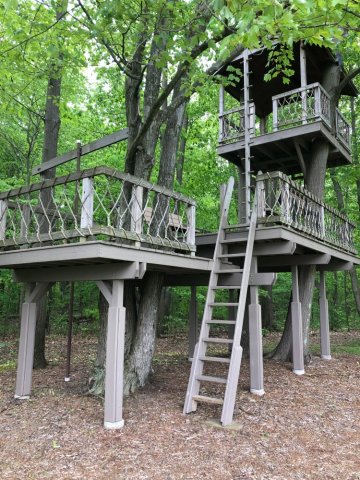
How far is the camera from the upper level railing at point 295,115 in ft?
29.0

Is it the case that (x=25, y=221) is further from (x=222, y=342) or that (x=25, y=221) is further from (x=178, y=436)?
(x=178, y=436)

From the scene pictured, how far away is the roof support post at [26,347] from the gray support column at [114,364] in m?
1.69

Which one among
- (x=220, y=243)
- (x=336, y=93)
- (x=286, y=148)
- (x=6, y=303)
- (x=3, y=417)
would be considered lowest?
(x=3, y=417)

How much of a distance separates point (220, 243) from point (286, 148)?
14.2 ft

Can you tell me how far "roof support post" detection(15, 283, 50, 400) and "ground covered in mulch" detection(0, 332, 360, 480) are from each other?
0.71 feet

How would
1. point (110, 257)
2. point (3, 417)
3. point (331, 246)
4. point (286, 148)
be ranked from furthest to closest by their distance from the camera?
point (286, 148) → point (331, 246) → point (3, 417) → point (110, 257)

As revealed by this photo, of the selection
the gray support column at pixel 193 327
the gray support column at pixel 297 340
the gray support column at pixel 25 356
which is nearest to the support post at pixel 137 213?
the gray support column at pixel 25 356

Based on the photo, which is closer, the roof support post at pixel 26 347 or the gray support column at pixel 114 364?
the gray support column at pixel 114 364

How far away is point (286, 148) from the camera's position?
991 centimetres

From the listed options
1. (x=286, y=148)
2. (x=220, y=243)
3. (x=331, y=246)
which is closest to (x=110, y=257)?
(x=220, y=243)

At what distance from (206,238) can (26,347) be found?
4.00m

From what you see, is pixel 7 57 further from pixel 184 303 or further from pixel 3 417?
pixel 184 303

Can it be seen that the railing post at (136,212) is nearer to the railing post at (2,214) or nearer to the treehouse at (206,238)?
the treehouse at (206,238)

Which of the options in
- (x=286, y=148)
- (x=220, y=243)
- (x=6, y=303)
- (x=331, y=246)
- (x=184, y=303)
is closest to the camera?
(x=220, y=243)
